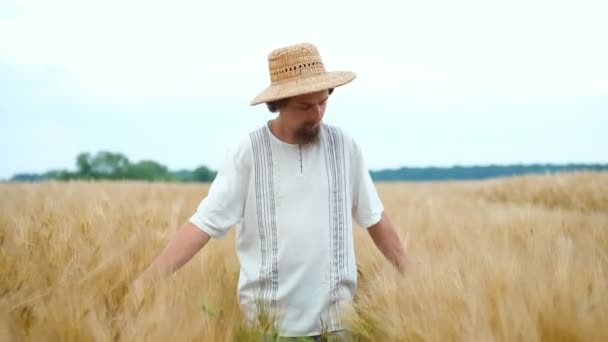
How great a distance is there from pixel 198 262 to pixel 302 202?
1.65 ft

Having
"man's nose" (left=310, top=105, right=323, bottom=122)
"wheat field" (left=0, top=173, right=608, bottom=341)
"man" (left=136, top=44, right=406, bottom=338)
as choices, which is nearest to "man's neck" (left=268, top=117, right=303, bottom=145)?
"man" (left=136, top=44, right=406, bottom=338)

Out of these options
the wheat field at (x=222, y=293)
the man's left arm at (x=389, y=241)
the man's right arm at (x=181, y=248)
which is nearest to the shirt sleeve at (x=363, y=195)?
the man's left arm at (x=389, y=241)

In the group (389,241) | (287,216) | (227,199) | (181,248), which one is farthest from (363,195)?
(181,248)

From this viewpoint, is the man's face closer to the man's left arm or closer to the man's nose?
the man's nose

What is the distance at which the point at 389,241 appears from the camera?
2.08 meters

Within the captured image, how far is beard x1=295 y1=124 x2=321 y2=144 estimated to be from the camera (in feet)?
5.98

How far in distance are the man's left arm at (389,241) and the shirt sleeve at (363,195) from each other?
1.2 inches

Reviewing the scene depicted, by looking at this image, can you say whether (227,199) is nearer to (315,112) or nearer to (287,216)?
(287,216)

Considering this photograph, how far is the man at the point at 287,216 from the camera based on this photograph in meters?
1.85

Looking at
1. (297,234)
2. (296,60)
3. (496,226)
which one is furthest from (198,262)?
(496,226)

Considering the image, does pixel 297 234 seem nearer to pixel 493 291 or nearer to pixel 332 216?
pixel 332 216

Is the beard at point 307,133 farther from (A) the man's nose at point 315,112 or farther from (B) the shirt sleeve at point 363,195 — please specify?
(B) the shirt sleeve at point 363,195

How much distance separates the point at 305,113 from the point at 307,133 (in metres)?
0.07

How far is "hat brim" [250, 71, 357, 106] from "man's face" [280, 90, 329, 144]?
37 millimetres
